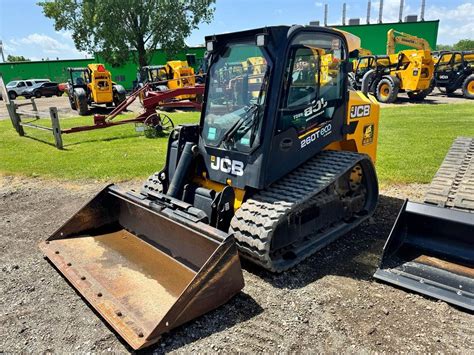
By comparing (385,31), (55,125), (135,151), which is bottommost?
(135,151)

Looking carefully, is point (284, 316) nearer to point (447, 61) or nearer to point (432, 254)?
point (432, 254)

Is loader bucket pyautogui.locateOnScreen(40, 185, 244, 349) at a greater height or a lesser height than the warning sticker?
lesser

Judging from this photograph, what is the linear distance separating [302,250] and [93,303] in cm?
214

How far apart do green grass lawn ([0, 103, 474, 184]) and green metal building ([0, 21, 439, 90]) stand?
27392 mm

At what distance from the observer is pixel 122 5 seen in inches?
1243

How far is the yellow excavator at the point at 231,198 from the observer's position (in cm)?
339

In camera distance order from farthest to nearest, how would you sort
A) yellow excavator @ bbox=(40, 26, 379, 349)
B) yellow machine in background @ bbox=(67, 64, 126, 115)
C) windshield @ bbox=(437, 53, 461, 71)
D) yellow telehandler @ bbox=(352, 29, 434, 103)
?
windshield @ bbox=(437, 53, 461, 71)
yellow machine in background @ bbox=(67, 64, 126, 115)
yellow telehandler @ bbox=(352, 29, 434, 103)
yellow excavator @ bbox=(40, 26, 379, 349)

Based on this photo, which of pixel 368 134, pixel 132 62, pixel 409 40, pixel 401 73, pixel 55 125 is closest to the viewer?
pixel 368 134

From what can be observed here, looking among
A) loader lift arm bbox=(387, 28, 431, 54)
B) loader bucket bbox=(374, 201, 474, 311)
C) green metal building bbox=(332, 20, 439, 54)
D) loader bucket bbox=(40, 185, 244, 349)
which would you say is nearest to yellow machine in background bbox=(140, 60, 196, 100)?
loader lift arm bbox=(387, 28, 431, 54)

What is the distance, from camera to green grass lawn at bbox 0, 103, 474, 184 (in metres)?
7.83

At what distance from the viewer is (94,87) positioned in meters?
19.9

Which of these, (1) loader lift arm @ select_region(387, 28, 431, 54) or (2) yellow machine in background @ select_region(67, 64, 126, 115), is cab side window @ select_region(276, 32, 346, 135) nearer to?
(2) yellow machine in background @ select_region(67, 64, 126, 115)

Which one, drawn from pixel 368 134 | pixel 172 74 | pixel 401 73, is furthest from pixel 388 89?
pixel 368 134

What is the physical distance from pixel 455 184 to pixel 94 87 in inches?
747
